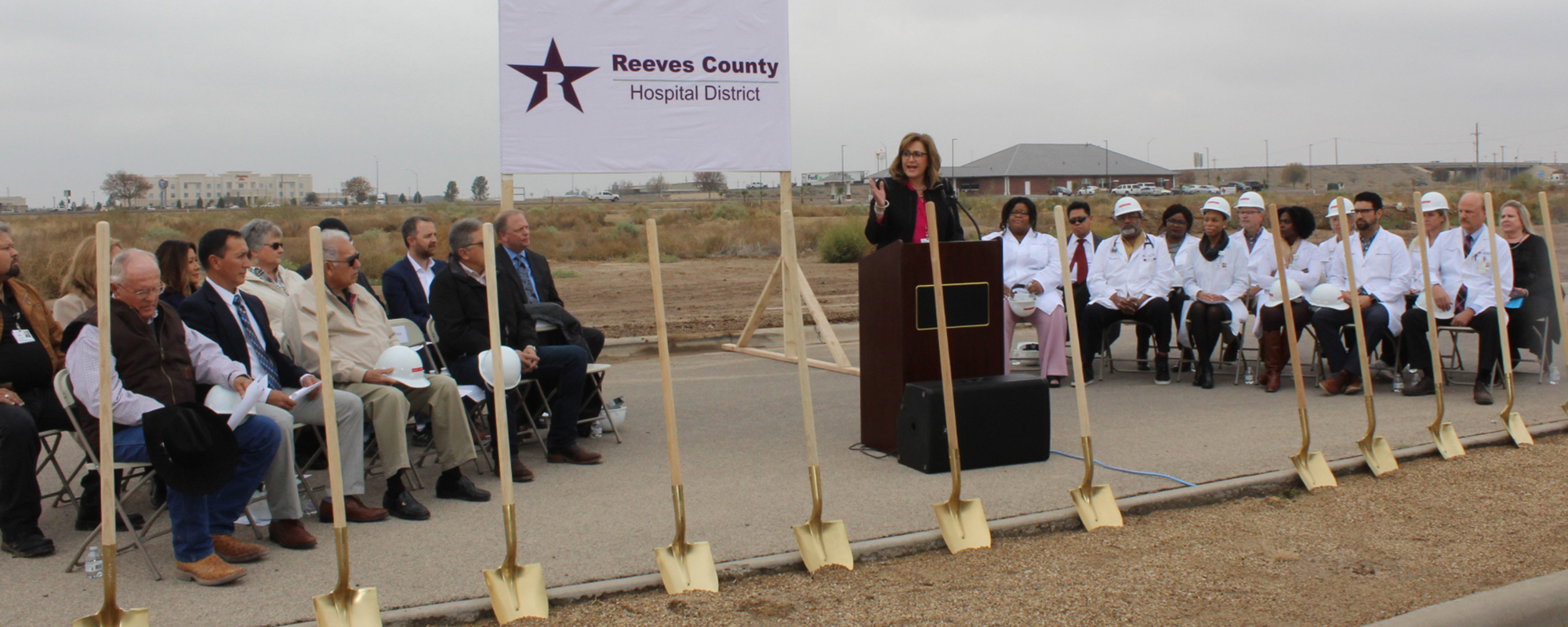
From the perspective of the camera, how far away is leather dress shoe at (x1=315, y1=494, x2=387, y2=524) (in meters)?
5.14

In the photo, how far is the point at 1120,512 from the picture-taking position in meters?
5.14

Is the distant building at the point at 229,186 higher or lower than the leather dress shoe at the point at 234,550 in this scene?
higher

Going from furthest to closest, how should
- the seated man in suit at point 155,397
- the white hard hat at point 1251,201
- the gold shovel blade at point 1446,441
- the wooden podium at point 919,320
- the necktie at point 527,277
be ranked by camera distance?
the white hard hat at point 1251,201, the necktie at point 527,277, the gold shovel blade at point 1446,441, the wooden podium at point 919,320, the seated man in suit at point 155,397

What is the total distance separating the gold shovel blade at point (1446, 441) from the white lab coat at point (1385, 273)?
218 centimetres

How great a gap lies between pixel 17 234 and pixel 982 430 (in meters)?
34.5

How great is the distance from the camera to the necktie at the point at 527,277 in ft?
24.1

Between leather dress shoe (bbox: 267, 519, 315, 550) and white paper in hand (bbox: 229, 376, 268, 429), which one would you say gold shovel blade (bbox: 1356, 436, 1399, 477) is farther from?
white paper in hand (bbox: 229, 376, 268, 429)

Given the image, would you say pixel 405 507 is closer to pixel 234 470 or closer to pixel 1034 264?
pixel 234 470

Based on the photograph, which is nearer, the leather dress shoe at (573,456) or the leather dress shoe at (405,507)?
the leather dress shoe at (405,507)

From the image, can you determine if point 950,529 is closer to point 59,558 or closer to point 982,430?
point 982,430

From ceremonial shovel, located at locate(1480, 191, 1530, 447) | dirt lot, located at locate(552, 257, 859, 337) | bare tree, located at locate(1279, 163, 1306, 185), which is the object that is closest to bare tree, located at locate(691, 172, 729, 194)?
dirt lot, located at locate(552, 257, 859, 337)

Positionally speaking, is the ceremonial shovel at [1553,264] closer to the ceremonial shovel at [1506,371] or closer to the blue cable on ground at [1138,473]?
the ceremonial shovel at [1506,371]

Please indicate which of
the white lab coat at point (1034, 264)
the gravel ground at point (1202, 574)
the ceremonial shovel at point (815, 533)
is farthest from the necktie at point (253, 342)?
the white lab coat at point (1034, 264)

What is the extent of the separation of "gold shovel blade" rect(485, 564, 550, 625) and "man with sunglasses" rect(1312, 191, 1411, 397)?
676cm
